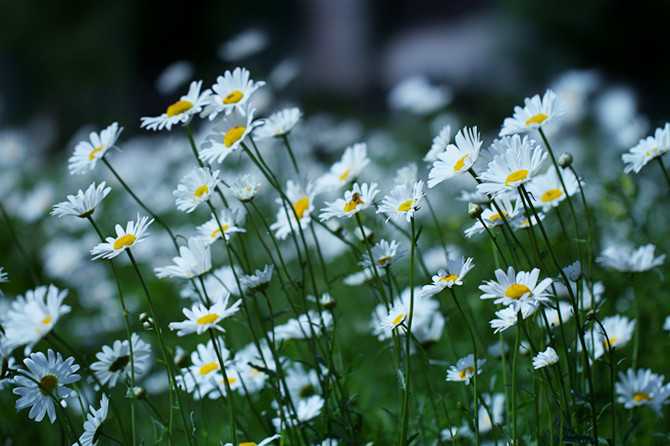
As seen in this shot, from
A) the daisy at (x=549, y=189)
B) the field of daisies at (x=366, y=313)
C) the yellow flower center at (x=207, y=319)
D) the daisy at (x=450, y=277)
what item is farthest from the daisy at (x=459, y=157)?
the yellow flower center at (x=207, y=319)

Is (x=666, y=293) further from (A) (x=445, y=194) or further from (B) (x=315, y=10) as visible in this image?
(B) (x=315, y=10)

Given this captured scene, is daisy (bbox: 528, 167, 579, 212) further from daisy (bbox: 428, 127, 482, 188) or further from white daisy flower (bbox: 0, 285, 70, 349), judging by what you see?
white daisy flower (bbox: 0, 285, 70, 349)

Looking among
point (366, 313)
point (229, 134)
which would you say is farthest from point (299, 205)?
point (366, 313)

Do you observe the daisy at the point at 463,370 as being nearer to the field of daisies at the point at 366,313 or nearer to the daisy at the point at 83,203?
the field of daisies at the point at 366,313

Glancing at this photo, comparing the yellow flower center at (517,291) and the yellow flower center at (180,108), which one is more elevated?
the yellow flower center at (180,108)

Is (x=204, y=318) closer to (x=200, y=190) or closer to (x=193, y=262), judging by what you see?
(x=193, y=262)

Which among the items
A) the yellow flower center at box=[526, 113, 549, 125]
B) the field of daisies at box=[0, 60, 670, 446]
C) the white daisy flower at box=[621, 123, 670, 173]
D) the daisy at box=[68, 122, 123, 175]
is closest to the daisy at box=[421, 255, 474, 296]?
the field of daisies at box=[0, 60, 670, 446]
